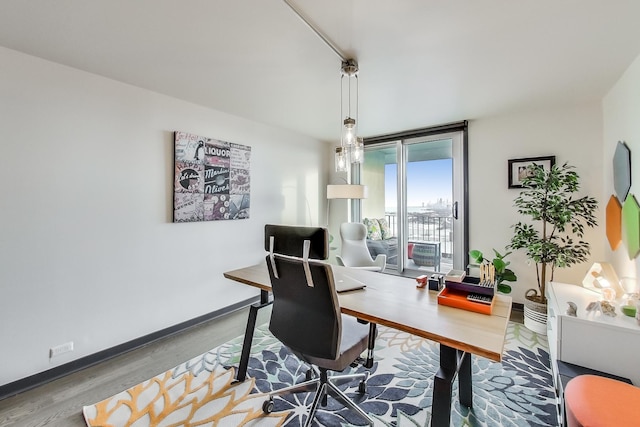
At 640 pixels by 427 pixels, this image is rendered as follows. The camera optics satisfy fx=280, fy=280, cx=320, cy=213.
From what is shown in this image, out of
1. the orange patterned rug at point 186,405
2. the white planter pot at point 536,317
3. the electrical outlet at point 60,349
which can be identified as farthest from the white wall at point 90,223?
the white planter pot at point 536,317

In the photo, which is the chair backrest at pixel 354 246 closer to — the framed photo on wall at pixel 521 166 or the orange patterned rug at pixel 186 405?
the framed photo on wall at pixel 521 166

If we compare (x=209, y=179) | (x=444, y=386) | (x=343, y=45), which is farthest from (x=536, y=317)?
(x=209, y=179)

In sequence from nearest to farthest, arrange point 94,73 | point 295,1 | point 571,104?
point 295,1, point 94,73, point 571,104

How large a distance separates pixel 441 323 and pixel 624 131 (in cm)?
238

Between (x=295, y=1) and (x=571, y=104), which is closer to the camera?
(x=295, y=1)

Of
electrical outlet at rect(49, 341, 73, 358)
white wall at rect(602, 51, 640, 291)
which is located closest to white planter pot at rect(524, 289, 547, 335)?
white wall at rect(602, 51, 640, 291)

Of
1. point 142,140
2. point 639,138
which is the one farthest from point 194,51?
point 639,138

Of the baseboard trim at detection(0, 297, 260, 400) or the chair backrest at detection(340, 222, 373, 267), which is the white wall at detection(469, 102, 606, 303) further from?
the baseboard trim at detection(0, 297, 260, 400)

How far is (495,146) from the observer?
333 cm

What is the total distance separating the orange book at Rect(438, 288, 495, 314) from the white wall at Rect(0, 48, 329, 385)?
8.08 ft

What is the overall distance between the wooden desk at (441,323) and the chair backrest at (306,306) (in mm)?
143

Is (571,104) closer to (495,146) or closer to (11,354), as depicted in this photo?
(495,146)

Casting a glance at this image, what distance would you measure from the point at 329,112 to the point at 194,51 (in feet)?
5.19

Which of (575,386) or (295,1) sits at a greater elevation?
(295,1)
